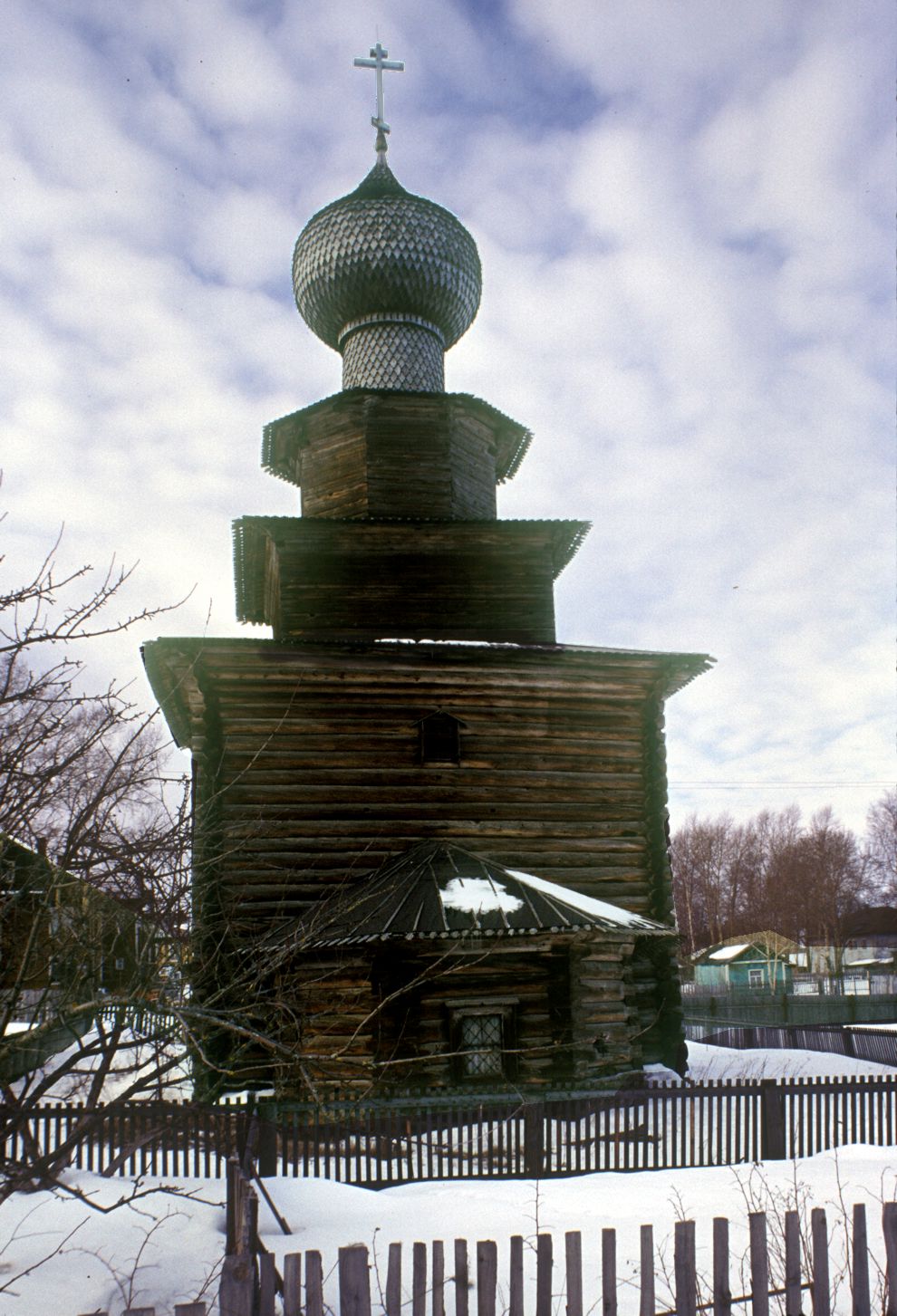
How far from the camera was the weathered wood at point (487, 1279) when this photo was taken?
428 cm

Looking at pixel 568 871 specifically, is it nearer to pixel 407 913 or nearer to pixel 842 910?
pixel 407 913

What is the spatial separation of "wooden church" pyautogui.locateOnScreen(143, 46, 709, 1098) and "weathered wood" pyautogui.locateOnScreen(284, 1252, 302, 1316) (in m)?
5.81

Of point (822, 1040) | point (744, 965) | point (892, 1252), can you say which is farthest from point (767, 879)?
point (892, 1252)

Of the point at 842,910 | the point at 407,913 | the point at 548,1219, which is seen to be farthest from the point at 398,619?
the point at 842,910

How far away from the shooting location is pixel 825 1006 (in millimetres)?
26797

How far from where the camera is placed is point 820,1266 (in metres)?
4.77

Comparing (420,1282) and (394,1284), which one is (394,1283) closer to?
(394,1284)

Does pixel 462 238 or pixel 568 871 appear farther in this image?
pixel 462 238

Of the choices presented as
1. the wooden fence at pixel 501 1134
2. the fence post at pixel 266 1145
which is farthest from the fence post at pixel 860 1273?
the fence post at pixel 266 1145

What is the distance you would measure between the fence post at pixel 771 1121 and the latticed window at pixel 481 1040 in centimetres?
342

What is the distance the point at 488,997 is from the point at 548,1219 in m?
5.00

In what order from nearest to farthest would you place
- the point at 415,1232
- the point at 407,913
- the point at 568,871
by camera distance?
the point at 415,1232 → the point at 407,913 → the point at 568,871

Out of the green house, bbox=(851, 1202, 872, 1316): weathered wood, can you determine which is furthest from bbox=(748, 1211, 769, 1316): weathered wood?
the green house

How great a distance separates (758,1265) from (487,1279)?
1.31 meters
